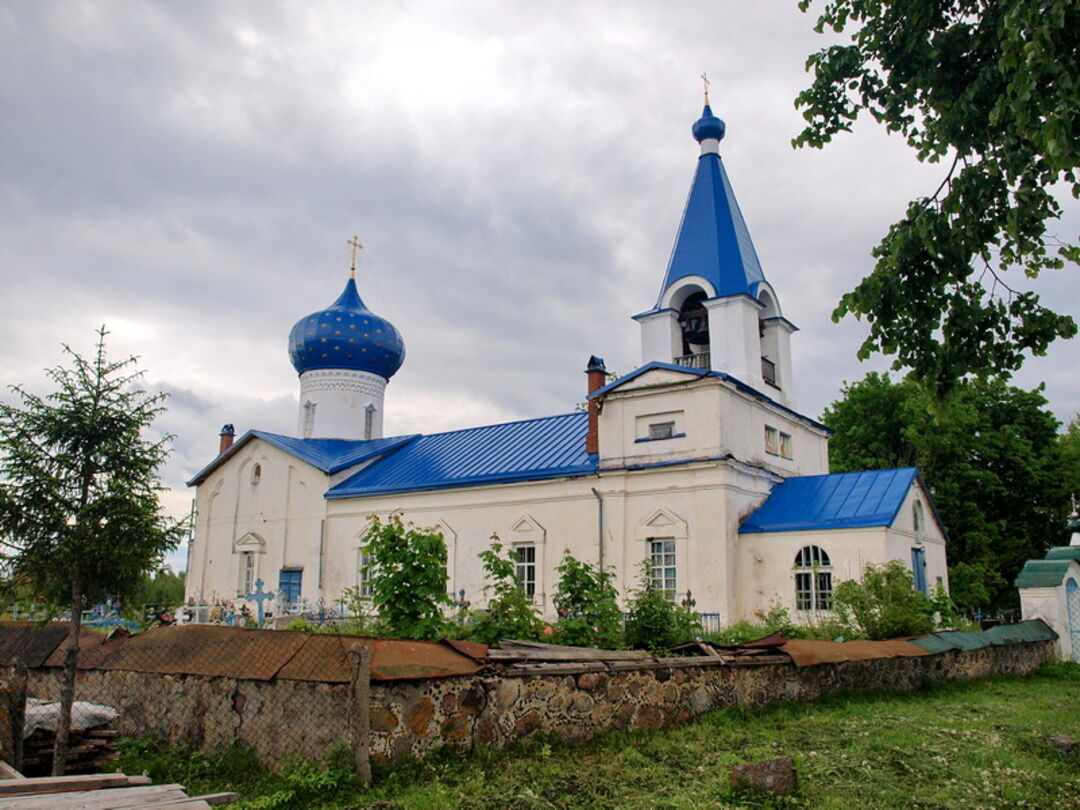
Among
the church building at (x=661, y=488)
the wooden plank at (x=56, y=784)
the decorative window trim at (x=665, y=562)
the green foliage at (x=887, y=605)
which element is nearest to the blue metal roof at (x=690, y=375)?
the church building at (x=661, y=488)

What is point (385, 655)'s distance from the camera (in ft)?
22.7

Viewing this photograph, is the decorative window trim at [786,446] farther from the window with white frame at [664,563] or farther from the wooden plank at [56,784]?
the wooden plank at [56,784]

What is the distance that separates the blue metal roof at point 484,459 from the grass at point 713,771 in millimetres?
12980

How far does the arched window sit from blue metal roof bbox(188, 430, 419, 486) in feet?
47.2

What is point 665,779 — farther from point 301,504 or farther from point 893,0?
point 301,504

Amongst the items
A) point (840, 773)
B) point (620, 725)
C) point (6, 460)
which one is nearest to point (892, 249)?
point (840, 773)

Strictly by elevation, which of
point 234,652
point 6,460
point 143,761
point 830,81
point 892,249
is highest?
point 830,81

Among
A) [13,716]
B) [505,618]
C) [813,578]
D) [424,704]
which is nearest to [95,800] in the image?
[424,704]

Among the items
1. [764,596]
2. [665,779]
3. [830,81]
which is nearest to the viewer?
[665,779]

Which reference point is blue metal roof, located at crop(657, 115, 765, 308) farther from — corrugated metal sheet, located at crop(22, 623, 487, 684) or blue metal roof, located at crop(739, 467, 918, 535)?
corrugated metal sheet, located at crop(22, 623, 487, 684)

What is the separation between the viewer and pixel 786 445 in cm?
2294

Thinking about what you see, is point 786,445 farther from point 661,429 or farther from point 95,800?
point 95,800

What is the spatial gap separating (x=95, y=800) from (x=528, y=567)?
1781 cm

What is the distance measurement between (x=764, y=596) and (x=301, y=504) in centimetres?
1484
